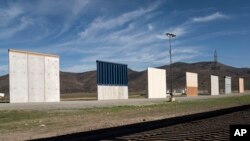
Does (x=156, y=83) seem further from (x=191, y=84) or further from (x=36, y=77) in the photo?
(x=191, y=84)

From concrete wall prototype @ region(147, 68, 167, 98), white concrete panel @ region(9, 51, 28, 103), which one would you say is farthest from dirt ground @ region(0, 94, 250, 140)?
concrete wall prototype @ region(147, 68, 167, 98)

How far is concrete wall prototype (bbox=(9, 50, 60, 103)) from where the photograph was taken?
54.7m

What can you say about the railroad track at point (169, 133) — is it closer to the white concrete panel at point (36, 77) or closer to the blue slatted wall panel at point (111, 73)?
the white concrete panel at point (36, 77)

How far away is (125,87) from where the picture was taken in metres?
75.6

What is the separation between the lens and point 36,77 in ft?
190

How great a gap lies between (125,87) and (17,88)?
80.0ft

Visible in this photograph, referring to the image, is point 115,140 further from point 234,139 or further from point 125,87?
point 125,87

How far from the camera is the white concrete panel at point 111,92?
6719 cm

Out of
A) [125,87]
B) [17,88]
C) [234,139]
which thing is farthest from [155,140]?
[125,87]

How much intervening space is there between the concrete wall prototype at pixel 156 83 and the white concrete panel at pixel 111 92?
13.8 ft

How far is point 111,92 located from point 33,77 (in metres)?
16.0

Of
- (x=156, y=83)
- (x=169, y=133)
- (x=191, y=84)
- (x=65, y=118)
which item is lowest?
(x=65, y=118)

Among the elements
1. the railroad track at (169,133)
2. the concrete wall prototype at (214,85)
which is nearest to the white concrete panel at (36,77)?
the railroad track at (169,133)

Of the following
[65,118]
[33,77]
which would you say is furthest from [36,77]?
[65,118]
